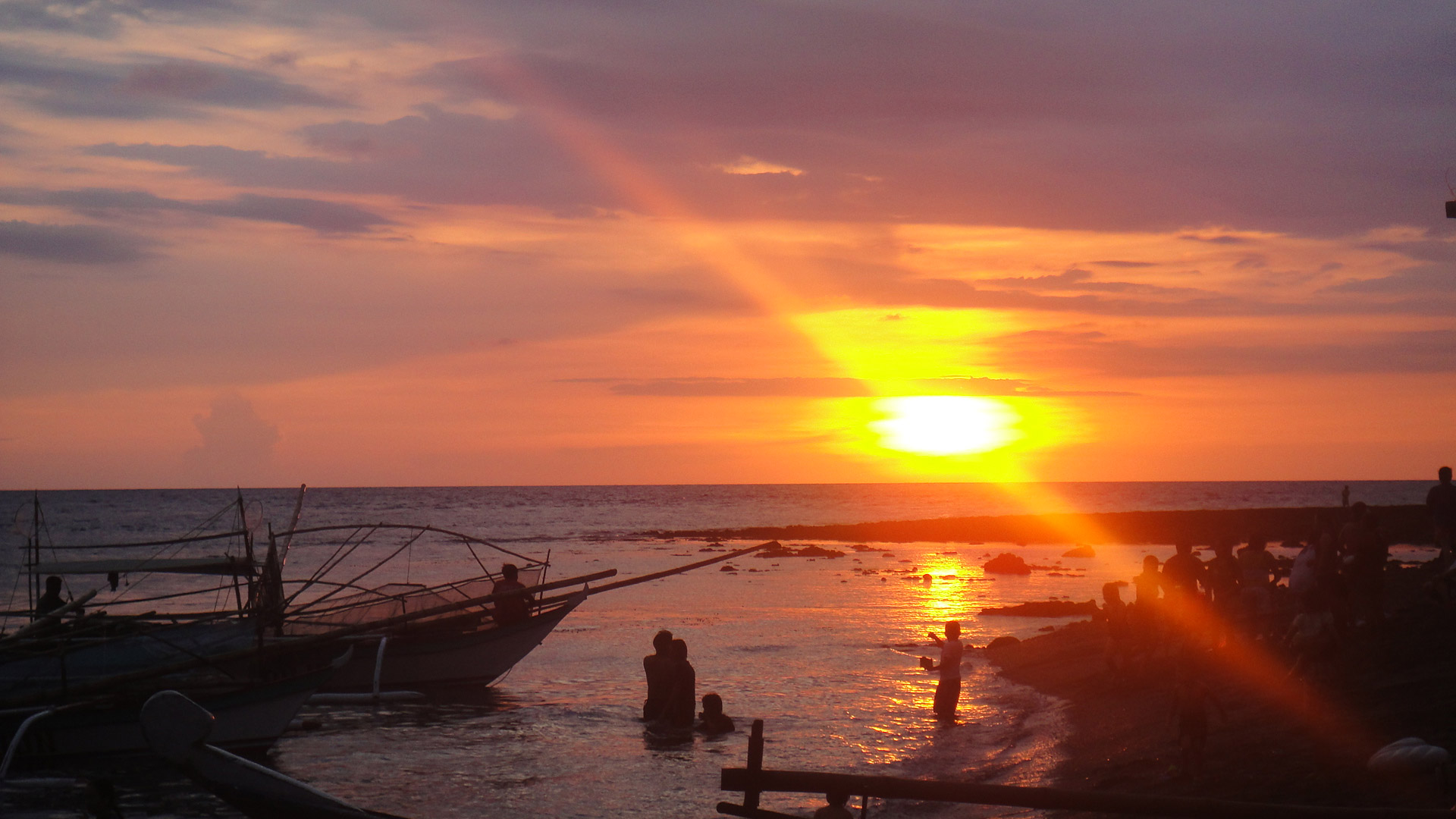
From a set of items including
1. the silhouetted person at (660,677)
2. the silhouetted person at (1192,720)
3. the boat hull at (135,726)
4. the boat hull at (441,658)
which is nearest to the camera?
the silhouetted person at (1192,720)

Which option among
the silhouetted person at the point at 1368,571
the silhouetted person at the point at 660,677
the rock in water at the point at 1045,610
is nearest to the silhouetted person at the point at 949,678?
the silhouetted person at the point at 660,677

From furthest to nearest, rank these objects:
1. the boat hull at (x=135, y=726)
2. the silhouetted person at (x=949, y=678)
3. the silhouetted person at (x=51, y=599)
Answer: the silhouetted person at (x=51, y=599)
the silhouetted person at (x=949, y=678)
the boat hull at (x=135, y=726)

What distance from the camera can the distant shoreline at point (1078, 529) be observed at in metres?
62.0

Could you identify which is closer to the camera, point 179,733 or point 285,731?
point 179,733

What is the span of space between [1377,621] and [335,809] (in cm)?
1185

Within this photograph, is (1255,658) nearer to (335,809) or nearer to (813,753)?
(813,753)

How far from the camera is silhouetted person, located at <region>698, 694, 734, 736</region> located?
15500 millimetres

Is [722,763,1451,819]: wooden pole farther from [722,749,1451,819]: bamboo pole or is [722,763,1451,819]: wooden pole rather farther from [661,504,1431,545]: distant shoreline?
[661,504,1431,545]: distant shoreline

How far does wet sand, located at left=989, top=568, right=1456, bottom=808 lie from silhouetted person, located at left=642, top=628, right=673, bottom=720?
5784 mm

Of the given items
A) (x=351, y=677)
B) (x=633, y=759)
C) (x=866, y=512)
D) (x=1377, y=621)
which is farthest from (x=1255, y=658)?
(x=866, y=512)

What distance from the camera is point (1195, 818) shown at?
616cm

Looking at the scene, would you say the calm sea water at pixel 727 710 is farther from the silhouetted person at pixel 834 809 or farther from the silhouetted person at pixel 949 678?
the silhouetted person at pixel 834 809

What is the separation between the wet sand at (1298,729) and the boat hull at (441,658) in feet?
33.8

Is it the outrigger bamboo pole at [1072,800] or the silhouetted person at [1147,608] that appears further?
the silhouetted person at [1147,608]
